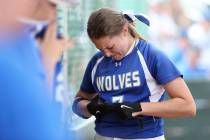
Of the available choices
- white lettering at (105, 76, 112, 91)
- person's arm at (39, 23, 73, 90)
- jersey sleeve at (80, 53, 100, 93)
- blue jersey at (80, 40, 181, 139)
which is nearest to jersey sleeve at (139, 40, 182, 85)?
blue jersey at (80, 40, 181, 139)

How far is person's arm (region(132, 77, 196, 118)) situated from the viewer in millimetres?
2918

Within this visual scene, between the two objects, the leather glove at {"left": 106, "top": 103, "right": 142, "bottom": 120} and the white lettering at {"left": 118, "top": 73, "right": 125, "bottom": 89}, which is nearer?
the leather glove at {"left": 106, "top": 103, "right": 142, "bottom": 120}

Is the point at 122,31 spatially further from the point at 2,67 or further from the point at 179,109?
the point at 2,67

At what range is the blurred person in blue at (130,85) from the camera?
9.60 ft

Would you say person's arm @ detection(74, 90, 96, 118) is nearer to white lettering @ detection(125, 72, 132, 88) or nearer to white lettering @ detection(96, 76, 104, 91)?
white lettering @ detection(96, 76, 104, 91)

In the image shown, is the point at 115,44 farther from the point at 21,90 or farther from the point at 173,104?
the point at 21,90

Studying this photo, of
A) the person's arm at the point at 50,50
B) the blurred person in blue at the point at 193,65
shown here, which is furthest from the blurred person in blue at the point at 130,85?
the blurred person in blue at the point at 193,65

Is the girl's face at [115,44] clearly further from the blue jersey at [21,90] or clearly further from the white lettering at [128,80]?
the blue jersey at [21,90]

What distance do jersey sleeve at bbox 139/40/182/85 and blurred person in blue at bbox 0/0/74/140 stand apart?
0.78 metres

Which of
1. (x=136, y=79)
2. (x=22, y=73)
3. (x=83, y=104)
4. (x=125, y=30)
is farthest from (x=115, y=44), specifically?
(x=22, y=73)

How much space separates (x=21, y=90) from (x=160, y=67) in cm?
88

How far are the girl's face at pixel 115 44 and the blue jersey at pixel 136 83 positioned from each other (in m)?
0.05

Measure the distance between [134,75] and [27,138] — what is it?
2.75 ft

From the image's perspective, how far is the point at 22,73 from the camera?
3410mm
